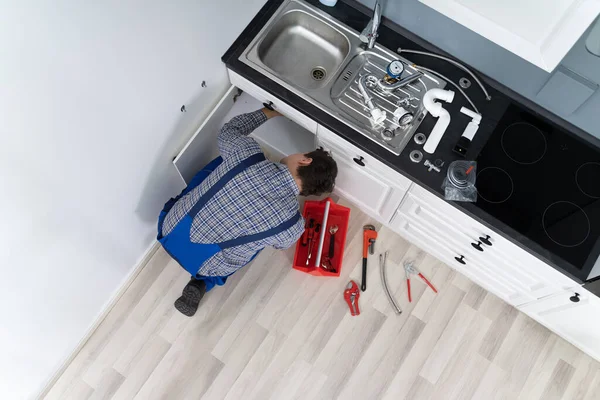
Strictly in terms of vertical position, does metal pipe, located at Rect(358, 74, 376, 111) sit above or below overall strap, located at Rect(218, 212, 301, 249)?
above

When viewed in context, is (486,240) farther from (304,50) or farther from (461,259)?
(304,50)

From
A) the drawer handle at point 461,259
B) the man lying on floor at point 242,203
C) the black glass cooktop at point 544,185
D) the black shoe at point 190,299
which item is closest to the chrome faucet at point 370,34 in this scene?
the man lying on floor at point 242,203

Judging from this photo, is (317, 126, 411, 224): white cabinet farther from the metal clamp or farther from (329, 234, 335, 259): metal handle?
(329, 234, 335, 259): metal handle

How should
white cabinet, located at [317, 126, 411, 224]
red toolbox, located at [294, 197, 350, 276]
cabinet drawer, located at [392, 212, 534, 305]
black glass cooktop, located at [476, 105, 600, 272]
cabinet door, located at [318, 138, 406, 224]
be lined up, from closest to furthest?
black glass cooktop, located at [476, 105, 600, 272]
white cabinet, located at [317, 126, 411, 224]
cabinet door, located at [318, 138, 406, 224]
cabinet drawer, located at [392, 212, 534, 305]
red toolbox, located at [294, 197, 350, 276]

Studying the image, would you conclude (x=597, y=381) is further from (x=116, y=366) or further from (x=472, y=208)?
(x=116, y=366)

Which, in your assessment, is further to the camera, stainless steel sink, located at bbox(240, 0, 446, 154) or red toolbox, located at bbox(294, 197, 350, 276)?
red toolbox, located at bbox(294, 197, 350, 276)

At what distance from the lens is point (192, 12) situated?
6.12ft

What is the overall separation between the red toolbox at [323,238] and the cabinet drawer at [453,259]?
0.99 ft

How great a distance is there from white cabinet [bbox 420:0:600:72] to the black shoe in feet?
5.82

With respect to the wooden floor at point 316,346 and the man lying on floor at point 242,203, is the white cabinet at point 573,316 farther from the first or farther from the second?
the man lying on floor at point 242,203

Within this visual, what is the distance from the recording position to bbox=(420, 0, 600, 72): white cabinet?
1277 millimetres

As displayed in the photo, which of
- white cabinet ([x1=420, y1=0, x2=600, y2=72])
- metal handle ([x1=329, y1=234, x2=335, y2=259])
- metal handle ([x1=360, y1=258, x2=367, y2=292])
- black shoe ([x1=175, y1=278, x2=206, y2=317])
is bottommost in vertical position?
black shoe ([x1=175, y1=278, x2=206, y2=317])

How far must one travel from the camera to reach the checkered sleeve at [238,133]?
6.77 feet

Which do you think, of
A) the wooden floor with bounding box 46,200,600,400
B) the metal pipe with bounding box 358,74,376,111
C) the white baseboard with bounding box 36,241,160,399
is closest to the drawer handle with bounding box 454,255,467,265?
the wooden floor with bounding box 46,200,600,400
